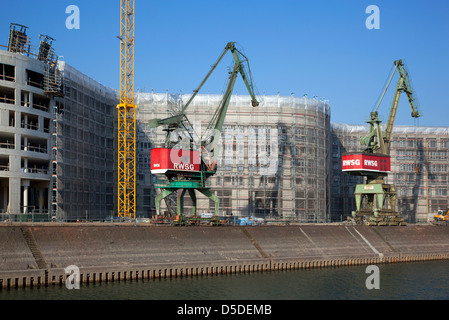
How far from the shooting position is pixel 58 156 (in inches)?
3561

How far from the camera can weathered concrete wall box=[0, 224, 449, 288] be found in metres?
55.1

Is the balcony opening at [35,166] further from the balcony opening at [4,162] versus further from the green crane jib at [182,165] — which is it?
the green crane jib at [182,165]

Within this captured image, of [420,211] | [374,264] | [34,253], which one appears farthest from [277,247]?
[420,211]

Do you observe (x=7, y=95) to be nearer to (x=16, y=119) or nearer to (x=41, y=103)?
(x=16, y=119)

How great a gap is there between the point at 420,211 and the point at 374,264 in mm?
71147

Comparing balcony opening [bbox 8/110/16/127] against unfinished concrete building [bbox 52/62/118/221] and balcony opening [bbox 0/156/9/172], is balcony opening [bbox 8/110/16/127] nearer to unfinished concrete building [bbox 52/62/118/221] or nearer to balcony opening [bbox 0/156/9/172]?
balcony opening [bbox 0/156/9/172]

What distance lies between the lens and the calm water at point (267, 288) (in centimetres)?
4928

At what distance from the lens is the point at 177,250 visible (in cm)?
6562

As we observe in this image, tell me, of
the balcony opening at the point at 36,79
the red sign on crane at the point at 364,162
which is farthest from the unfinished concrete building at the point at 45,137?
the red sign on crane at the point at 364,162

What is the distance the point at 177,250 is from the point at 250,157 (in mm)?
54904

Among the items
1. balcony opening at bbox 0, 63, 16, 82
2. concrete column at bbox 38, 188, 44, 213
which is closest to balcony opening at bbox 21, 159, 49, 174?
concrete column at bbox 38, 188, 44, 213

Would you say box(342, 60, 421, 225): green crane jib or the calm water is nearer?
the calm water

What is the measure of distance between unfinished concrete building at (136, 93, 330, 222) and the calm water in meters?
50.3
